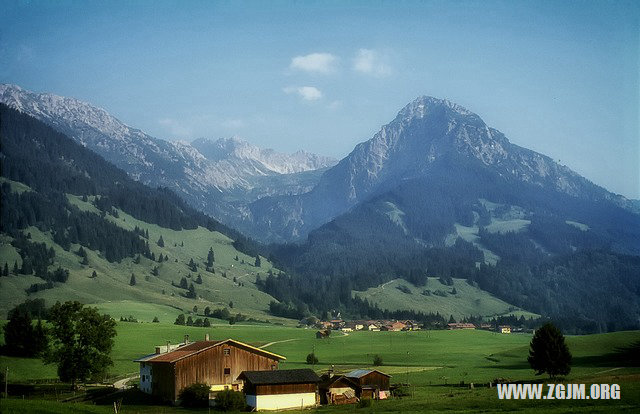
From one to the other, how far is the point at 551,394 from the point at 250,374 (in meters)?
36.4

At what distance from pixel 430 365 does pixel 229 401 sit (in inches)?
2752

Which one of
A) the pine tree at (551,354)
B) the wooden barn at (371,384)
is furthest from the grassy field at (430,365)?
the wooden barn at (371,384)

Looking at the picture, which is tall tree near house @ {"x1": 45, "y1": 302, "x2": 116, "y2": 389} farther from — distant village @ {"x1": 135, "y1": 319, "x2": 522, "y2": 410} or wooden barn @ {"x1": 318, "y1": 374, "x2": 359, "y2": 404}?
wooden barn @ {"x1": 318, "y1": 374, "x2": 359, "y2": 404}

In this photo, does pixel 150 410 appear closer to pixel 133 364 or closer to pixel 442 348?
pixel 133 364

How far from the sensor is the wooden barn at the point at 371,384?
8662 cm

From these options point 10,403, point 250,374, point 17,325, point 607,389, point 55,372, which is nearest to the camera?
point 10,403

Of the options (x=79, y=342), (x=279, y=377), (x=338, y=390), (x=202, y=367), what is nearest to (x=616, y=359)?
(x=338, y=390)

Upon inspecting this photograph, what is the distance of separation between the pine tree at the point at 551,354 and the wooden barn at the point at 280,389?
3643 cm

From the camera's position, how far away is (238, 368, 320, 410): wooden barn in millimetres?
79375

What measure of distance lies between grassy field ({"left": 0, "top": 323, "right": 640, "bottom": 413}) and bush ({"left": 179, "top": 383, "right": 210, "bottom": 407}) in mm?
4488

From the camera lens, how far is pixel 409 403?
7075cm

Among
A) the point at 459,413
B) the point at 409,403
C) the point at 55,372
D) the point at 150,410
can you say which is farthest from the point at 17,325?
the point at 459,413

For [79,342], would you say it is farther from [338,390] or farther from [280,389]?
[338,390]

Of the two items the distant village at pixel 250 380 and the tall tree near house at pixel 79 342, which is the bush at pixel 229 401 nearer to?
the distant village at pixel 250 380
